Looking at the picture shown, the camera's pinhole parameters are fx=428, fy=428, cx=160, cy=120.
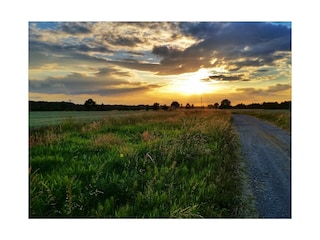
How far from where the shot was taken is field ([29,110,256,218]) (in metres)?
4.94

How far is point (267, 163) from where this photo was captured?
18.8 feet

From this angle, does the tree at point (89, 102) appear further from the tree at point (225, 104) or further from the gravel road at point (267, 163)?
the gravel road at point (267, 163)

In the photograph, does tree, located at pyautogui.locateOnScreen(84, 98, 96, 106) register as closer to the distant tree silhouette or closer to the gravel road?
the distant tree silhouette

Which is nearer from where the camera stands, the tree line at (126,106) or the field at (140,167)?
the field at (140,167)

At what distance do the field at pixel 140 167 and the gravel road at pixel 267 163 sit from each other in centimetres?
14

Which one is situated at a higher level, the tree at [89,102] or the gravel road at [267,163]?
the tree at [89,102]

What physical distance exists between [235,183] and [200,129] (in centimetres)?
95

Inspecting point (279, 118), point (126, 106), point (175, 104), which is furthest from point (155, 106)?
point (279, 118)

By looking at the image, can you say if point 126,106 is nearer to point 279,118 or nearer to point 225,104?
point 225,104

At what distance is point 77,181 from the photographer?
200 inches

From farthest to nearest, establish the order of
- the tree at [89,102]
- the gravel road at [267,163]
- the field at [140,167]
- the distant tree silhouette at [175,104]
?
the distant tree silhouette at [175,104] < the tree at [89,102] < the gravel road at [267,163] < the field at [140,167]

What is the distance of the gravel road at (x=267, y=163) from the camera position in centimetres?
530

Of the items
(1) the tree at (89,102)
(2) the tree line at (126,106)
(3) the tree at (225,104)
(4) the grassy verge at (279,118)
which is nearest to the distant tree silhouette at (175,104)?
(2) the tree line at (126,106)
